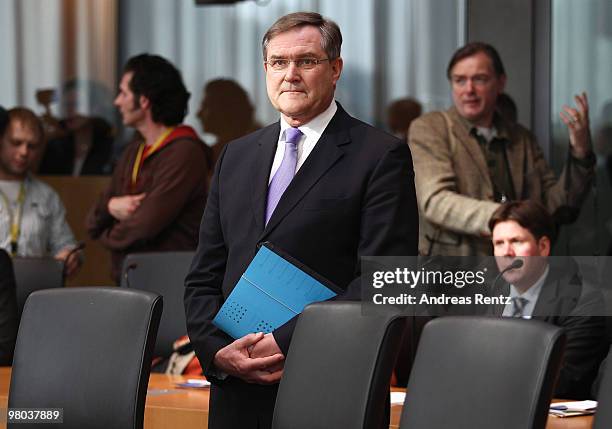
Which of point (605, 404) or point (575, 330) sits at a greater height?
point (605, 404)

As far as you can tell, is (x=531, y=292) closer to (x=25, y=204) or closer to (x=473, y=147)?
(x=473, y=147)

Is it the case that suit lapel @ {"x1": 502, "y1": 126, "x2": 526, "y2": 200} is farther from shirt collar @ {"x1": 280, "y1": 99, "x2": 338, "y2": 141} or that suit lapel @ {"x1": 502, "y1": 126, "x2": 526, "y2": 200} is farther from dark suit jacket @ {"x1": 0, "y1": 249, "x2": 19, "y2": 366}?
dark suit jacket @ {"x1": 0, "y1": 249, "x2": 19, "y2": 366}

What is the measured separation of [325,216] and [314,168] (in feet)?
0.44

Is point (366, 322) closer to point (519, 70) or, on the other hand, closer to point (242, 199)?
point (242, 199)

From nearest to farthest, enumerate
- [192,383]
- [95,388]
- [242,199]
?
1. [95,388]
2. [242,199]
3. [192,383]

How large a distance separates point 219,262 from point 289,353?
19.9 inches

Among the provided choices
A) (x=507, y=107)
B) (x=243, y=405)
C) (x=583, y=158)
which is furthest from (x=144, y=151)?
(x=243, y=405)

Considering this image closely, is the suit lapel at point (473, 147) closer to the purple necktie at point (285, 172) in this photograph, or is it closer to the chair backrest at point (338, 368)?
the purple necktie at point (285, 172)

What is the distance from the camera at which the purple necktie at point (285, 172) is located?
9.99 ft

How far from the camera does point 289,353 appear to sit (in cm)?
270

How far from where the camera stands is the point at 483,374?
2.34m

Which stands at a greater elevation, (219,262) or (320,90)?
(320,90)

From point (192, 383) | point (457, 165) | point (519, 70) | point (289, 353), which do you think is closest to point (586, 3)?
point (519, 70)

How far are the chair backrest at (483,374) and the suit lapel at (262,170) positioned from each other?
705mm
